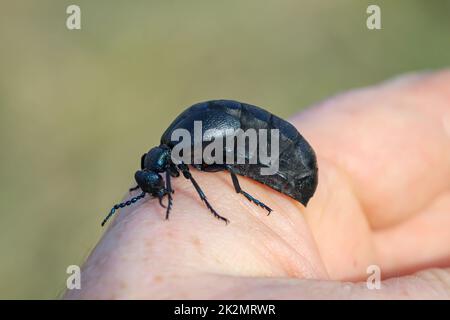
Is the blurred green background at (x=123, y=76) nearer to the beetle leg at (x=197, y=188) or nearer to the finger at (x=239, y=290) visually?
the beetle leg at (x=197, y=188)

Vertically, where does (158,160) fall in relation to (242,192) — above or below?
above

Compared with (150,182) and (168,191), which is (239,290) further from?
(150,182)

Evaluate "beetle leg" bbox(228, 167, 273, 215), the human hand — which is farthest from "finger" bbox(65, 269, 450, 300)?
"beetle leg" bbox(228, 167, 273, 215)

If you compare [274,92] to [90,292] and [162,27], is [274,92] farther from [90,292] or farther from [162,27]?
[90,292]

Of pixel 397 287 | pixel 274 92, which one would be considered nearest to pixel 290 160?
pixel 397 287

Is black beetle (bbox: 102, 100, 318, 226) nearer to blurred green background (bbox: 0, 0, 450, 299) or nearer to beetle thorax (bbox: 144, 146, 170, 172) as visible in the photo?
beetle thorax (bbox: 144, 146, 170, 172)

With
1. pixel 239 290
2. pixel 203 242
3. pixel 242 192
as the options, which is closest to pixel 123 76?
pixel 242 192

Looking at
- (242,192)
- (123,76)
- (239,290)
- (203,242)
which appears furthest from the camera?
(123,76)
